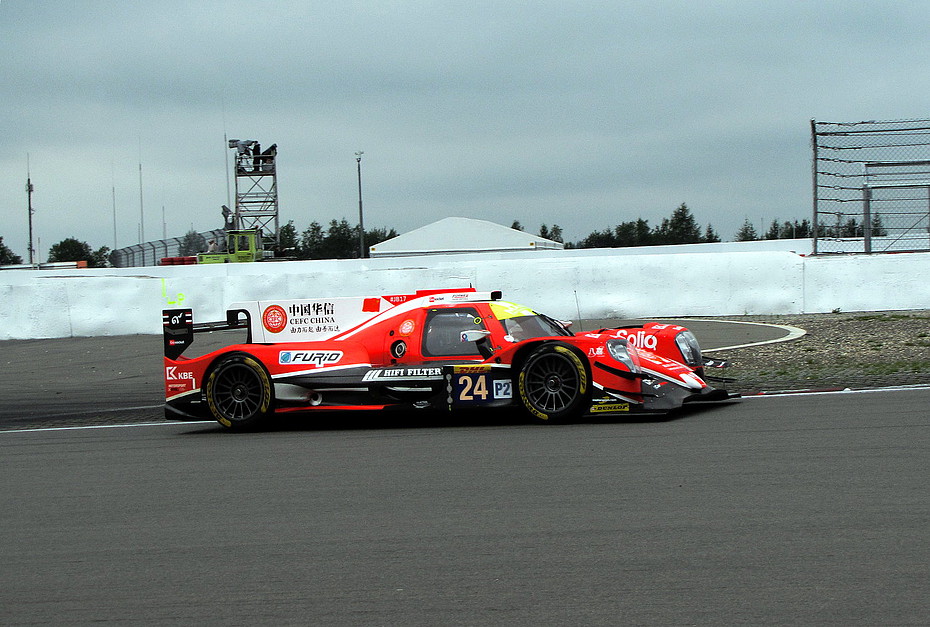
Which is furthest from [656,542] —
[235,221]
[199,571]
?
[235,221]

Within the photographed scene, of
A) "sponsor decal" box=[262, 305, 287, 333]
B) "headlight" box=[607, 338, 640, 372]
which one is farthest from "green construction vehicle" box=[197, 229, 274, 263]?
"headlight" box=[607, 338, 640, 372]

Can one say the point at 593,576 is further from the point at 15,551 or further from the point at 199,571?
the point at 15,551

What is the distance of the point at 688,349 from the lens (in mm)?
9648

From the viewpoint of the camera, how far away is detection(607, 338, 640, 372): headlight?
27.8 feet

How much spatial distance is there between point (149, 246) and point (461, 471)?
31247mm

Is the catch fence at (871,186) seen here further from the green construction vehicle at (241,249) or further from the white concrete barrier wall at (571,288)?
the green construction vehicle at (241,249)

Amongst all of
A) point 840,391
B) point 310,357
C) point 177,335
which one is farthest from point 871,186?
point 177,335

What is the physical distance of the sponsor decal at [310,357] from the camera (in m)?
9.23

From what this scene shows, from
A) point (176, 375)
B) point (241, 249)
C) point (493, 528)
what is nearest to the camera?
point (493, 528)

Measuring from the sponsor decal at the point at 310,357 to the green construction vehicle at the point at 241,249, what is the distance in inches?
1013

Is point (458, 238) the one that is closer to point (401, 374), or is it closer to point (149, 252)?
point (149, 252)

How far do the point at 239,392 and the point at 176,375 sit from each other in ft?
2.37

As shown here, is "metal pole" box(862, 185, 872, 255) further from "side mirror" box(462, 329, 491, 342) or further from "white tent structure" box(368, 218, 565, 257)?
"white tent structure" box(368, 218, 565, 257)

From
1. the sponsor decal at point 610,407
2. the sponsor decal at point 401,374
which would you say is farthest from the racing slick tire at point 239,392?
the sponsor decal at point 610,407
